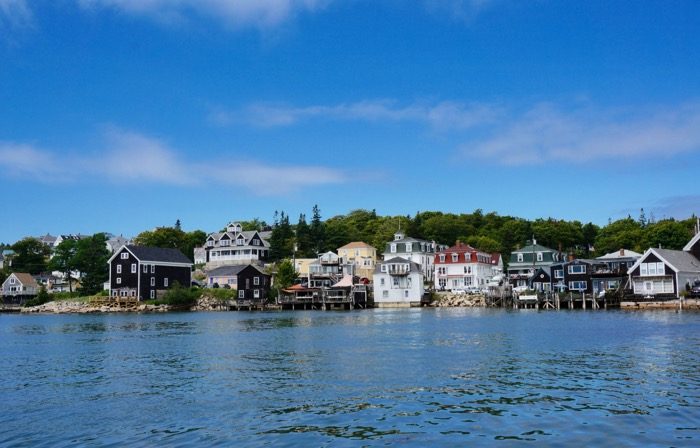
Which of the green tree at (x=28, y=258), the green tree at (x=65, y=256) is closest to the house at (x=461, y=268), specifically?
the green tree at (x=65, y=256)

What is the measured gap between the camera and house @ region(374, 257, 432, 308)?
3492 inches

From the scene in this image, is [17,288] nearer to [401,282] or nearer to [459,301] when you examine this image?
[401,282]

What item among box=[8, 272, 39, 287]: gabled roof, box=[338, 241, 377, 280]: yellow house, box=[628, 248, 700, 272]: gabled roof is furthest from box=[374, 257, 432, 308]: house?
box=[8, 272, 39, 287]: gabled roof

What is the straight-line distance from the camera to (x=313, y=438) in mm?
14734

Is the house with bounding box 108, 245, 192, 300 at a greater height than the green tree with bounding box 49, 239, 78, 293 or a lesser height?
lesser

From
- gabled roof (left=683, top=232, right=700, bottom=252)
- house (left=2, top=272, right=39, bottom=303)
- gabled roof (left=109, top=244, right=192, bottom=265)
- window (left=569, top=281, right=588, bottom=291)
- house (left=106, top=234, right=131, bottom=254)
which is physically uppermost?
house (left=106, top=234, right=131, bottom=254)

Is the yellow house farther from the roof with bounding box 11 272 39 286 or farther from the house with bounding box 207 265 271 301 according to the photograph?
the roof with bounding box 11 272 39 286

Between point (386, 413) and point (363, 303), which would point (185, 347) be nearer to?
point (386, 413)

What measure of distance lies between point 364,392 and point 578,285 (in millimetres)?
63884

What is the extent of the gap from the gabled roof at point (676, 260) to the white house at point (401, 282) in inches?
1099

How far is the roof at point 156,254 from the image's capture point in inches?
3733

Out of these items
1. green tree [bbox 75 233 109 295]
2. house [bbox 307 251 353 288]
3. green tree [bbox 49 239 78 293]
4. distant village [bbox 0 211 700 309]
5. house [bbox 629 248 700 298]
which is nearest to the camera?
house [bbox 629 248 700 298]

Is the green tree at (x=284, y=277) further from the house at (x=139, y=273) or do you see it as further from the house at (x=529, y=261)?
the house at (x=529, y=261)

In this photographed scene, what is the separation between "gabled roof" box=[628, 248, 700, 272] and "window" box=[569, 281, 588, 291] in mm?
7025
